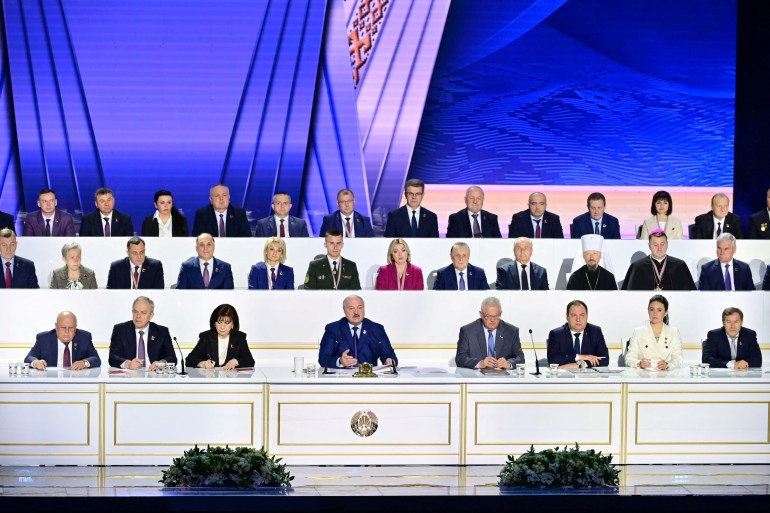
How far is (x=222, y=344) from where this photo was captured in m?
7.64

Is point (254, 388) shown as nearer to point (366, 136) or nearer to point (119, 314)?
point (119, 314)

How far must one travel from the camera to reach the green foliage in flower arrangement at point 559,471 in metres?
5.36

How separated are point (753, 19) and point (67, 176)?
21.9 feet

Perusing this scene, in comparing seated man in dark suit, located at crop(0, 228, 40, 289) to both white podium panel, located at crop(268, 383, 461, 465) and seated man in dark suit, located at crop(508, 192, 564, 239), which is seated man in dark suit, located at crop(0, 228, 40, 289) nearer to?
white podium panel, located at crop(268, 383, 461, 465)

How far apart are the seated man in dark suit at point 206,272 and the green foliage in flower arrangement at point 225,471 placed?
341 cm

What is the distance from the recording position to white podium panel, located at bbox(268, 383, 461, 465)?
7.03 metres

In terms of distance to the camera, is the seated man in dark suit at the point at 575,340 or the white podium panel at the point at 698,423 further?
the seated man in dark suit at the point at 575,340

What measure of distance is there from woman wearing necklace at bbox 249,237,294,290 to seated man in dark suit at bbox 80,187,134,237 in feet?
4.31


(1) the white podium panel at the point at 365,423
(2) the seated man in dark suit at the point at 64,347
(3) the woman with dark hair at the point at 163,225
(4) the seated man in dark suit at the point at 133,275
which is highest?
(3) the woman with dark hair at the point at 163,225

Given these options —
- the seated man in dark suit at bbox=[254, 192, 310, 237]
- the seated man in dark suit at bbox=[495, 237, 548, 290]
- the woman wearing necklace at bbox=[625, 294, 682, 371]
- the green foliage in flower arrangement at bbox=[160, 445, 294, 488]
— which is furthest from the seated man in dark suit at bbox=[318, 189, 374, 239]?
the green foliage in flower arrangement at bbox=[160, 445, 294, 488]

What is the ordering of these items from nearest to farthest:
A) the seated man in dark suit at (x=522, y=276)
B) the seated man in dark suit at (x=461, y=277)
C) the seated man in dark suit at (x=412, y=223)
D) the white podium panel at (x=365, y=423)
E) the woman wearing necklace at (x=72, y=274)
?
1. the white podium panel at (x=365, y=423)
2. the woman wearing necklace at (x=72, y=274)
3. the seated man in dark suit at (x=461, y=277)
4. the seated man in dark suit at (x=522, y=276)
5. the seated man in dark suit at (x=412, y=223)

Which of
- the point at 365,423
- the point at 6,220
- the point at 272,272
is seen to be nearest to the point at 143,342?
the point at 272,272
